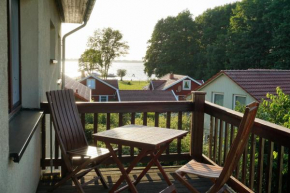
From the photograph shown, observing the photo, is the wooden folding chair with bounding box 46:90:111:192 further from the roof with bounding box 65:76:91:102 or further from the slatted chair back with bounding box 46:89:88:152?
the roof with bounding box 65:76:91:102

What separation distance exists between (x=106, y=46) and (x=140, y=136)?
46.4 metres

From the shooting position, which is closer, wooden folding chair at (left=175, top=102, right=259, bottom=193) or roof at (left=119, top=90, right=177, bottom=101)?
wooden folding chair at (left=175, top=102, right=259, bottom=193)

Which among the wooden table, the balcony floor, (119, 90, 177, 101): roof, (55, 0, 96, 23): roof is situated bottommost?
(119, 90, 177, 101): roof

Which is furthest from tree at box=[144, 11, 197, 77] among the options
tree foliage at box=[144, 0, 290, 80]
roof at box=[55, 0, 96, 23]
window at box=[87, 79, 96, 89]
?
roof at box=[55, 0, 96, 23]

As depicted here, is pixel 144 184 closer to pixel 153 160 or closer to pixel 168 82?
pixel 153 160

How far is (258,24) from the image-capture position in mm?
33719

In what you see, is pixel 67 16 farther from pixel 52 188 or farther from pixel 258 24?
pixel 258 24

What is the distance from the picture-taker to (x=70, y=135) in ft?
11.5

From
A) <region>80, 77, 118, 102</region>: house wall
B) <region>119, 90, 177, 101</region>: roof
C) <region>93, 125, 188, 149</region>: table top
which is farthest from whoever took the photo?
<region>80, 77, 118, 102</region>: house wall

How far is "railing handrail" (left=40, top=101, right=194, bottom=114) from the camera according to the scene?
3.90 metres

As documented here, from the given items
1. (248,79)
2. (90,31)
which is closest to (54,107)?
Result: (248,79)

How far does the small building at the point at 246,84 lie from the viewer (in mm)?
17625

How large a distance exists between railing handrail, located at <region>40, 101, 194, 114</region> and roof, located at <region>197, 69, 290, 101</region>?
44.9 feet

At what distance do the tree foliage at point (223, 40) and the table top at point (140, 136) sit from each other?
30167mm
